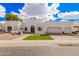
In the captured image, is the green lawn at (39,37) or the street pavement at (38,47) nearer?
the street pavement at (38,47)

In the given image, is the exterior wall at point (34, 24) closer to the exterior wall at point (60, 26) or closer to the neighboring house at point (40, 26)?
the neighboring house at point (40, 26)

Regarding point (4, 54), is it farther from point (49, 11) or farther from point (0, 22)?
point (49, 11)

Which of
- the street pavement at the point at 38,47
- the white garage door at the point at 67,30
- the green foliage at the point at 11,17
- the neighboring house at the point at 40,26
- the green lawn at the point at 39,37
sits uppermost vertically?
the green foliage at the point at 11,17

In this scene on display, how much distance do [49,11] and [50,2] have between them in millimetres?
419

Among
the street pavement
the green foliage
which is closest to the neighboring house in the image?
the green foliage

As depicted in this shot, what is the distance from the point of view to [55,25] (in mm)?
8672

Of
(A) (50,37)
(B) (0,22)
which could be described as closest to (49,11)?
(A) (50,37)

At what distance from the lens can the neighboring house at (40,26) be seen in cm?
862

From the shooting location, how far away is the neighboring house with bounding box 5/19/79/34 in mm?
8625

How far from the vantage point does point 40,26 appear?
872 cm

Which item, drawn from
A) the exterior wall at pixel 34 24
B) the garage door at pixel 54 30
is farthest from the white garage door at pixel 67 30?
the exterior wall at pixel 34 24

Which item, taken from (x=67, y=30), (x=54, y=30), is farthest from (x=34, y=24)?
(x=67, y=30)

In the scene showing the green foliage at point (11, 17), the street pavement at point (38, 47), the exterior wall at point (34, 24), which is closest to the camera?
the street pavement at point (38, 47)

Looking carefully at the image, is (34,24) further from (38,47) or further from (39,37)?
(38,47)
